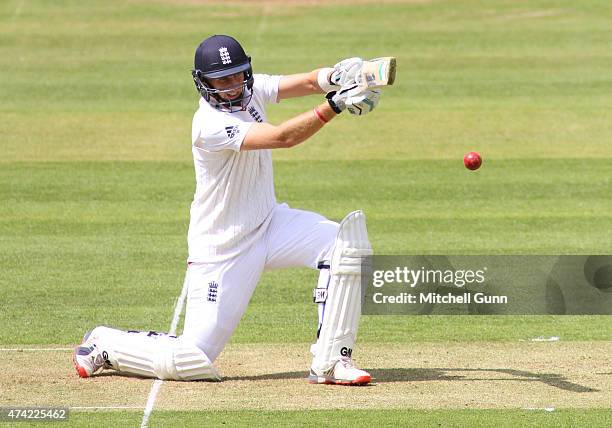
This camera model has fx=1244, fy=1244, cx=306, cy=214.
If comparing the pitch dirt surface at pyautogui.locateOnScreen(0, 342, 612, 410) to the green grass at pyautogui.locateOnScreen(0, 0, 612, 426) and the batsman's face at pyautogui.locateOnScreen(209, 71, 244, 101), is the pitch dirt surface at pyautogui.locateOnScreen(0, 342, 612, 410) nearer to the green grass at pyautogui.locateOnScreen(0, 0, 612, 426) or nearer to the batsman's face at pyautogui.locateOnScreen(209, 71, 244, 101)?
the green grass at pyautogui.locateOnScreen(0, 0, 612, 426)

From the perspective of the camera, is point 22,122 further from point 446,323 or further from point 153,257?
point 446,323

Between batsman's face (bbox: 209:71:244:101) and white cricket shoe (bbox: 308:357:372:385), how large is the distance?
1.71 m

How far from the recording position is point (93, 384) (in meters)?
7.43

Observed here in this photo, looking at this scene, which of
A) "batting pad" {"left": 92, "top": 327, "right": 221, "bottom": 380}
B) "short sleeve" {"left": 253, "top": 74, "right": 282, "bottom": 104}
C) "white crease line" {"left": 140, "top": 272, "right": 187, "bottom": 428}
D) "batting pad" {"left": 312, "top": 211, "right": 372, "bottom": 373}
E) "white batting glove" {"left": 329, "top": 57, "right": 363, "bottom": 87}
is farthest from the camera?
"short sleeve" {"left": 253, "top": 74, "right": 282, "bottom": 104}

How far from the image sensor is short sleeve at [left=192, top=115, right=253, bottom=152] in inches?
283

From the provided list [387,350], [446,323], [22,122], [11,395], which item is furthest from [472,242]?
[22,122]

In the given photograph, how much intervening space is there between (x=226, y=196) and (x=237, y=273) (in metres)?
0.47

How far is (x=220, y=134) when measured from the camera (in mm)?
7242

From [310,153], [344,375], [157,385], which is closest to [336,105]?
[344,375]

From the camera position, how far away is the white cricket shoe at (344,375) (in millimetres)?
7312

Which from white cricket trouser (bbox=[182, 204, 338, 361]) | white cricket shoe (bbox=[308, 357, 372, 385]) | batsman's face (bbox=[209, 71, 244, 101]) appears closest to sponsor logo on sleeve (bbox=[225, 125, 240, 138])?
batsman's face (bbox=[209, 71, 244, 101])

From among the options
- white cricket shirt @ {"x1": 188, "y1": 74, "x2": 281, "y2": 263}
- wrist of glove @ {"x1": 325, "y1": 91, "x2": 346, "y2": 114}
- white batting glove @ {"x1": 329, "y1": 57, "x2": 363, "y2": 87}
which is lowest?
white cricket shirt @ {"x1": 188, "y1": 74, "x2": 281, "y2": 263}

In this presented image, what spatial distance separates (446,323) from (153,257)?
10.4 feet

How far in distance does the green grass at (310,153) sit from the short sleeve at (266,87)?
1.81 meters
